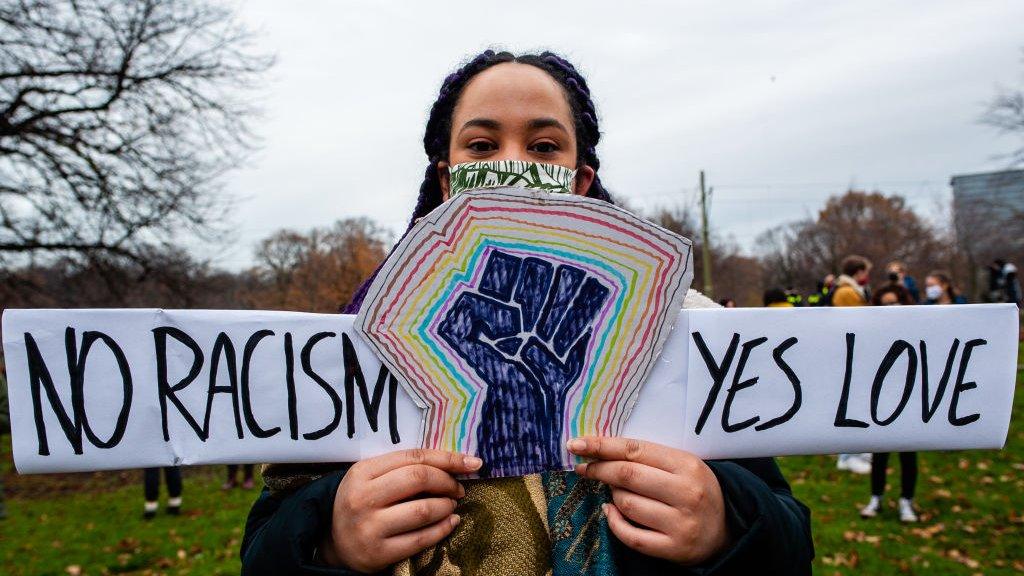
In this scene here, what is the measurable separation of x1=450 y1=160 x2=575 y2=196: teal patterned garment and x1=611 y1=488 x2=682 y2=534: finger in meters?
0.56

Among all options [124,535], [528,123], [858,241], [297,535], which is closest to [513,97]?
[528,123]

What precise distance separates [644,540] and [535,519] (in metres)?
0.18

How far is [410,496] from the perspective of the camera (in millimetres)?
993

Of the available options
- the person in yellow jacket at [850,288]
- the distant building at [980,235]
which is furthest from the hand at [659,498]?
the distant building at [980,235]

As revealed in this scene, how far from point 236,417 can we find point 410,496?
350 millimetres

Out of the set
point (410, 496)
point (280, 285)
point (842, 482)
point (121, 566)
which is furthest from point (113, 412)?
point (280, 285)

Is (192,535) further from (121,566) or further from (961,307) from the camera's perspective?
(961,307)

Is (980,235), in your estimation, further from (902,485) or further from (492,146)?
(492,146)

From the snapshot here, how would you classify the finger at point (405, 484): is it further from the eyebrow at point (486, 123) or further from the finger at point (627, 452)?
the eyebrow at point (486, 123)

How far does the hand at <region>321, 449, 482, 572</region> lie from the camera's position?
96cm

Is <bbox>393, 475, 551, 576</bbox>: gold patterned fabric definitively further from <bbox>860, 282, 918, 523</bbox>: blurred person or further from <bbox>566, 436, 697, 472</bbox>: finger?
<bbox>860, 282, 918, 523</bbox>: blurred person

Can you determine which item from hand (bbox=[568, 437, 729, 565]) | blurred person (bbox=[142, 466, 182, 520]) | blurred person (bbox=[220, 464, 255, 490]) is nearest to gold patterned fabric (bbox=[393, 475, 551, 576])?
hand (bbox=[568, 437, 729, 565])

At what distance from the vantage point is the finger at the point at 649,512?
0.96 m

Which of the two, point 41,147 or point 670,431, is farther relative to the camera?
point 41,147
